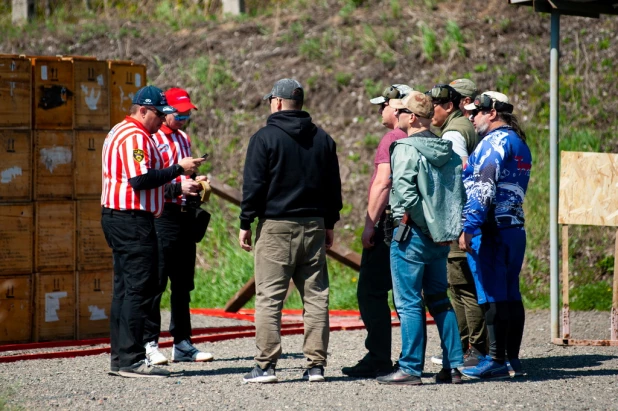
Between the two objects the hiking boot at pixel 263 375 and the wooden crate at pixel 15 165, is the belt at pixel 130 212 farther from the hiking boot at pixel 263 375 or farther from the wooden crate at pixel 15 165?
the wooden crate at pixel 15 165

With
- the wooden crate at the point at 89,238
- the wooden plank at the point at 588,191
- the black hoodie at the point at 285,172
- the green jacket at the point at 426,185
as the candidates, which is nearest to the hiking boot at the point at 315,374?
the black hoodie at the point at 285,172

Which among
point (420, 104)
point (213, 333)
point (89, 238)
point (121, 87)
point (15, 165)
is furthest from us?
point (213, 333)

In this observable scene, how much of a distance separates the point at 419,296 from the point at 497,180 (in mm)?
1078

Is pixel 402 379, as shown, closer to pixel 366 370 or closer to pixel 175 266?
pixel 366 370

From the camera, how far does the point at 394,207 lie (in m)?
6.30

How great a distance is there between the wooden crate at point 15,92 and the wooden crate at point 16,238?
798mm

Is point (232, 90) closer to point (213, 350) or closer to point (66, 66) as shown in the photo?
point (66, 66)

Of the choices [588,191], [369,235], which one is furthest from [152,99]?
Result: [588,191]

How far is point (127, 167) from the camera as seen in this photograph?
6766mm

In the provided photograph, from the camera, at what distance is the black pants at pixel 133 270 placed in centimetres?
679

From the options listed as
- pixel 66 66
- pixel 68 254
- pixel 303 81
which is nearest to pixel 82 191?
pixel 68 254

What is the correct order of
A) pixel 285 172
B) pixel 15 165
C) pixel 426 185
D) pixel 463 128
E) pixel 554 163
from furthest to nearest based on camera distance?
pixel 15 165, pixel 554 163, pixel 463 128, pixel 285 172, pixel 426 185

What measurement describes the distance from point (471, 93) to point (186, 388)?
3147 millimetres

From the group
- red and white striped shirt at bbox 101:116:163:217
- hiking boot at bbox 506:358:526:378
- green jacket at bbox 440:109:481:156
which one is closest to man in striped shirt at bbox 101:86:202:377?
red and white striped shirt at bbox 101:116:163:217
